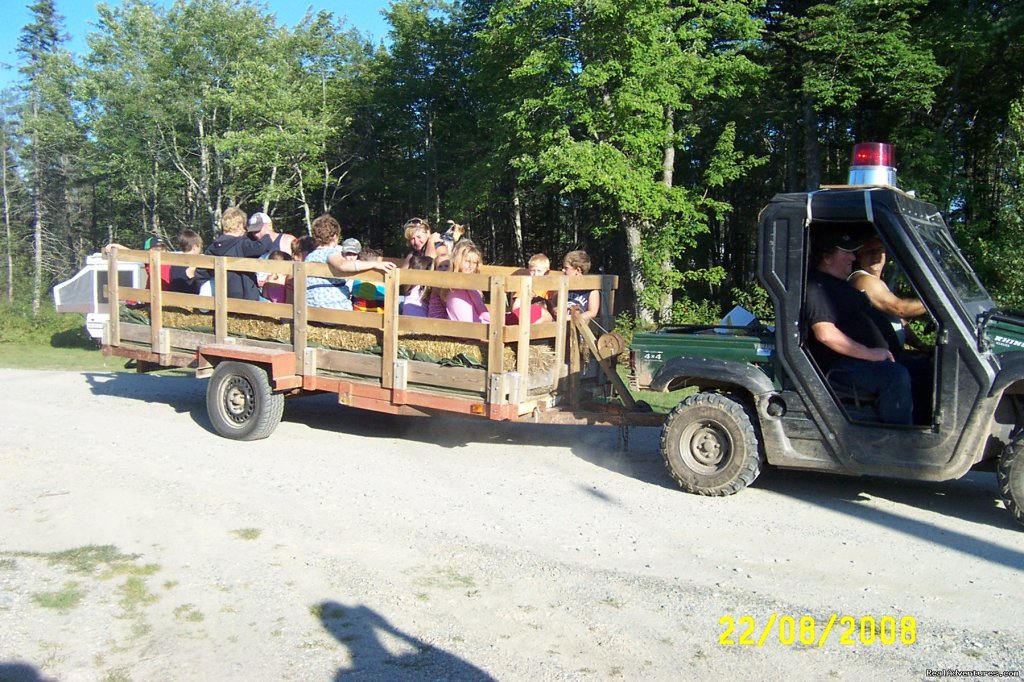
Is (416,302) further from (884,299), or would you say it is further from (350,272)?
(884,299)

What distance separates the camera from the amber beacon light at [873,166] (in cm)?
615

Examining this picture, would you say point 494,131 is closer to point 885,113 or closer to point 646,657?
point 885,113

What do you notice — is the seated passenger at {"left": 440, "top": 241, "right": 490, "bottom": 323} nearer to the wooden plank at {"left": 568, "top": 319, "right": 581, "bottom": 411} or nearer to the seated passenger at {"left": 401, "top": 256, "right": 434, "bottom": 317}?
the seated passenger at {"left": 401, "top": 256, "right": 434, "bottom": 317}

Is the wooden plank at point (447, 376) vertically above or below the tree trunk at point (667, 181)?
below

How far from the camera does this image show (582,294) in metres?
8.18

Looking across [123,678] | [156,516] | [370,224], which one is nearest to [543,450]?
[156,516]

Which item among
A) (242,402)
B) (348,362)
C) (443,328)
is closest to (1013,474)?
(443,328)

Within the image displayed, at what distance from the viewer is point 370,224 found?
36.4m

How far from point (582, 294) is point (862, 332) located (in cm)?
282

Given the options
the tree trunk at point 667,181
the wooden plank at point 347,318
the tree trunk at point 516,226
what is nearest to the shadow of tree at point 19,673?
the wooden plank at point 347,318

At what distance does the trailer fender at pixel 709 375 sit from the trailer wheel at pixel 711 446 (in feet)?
0.54

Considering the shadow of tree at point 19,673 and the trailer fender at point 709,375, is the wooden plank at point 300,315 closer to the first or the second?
the trailer fender at point 709,375

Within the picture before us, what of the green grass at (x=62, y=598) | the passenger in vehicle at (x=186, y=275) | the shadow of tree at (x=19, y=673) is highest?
the passenger in vehicle at (x=186, y=275)

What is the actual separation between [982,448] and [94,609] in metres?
5.28
